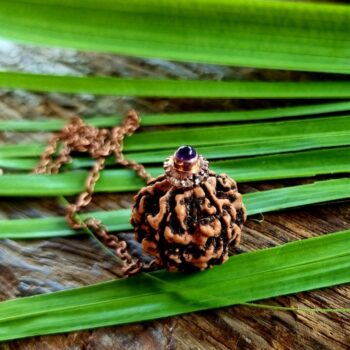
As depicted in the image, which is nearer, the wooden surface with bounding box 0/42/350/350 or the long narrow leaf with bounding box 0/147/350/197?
the wooden surface with bounding box 0/42/350/350

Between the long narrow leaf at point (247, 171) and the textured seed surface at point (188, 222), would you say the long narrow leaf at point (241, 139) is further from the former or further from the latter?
the textured seed surface at point (188, 222)

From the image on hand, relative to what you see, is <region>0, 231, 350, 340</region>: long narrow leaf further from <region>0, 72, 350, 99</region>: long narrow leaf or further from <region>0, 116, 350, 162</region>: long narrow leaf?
<region>0, 72, 350, 99</region>: long narrow leaf

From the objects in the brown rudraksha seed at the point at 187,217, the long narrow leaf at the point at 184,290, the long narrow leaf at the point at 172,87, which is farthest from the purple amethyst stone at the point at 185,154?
the long narrow leaf at the point at 172,87

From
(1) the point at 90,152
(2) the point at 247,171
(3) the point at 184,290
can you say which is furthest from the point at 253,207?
(1) the point at 90,152

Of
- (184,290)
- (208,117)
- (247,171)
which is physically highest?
(208,117)

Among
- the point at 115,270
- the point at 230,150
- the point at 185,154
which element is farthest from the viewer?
the point at 230,150

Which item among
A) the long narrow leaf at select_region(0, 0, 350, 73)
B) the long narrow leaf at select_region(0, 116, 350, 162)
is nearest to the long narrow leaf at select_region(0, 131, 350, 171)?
the long narrow leaf at select_region(0, 116, 350, 162)

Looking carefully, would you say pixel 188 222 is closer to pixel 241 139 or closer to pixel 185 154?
pixel 185 154
